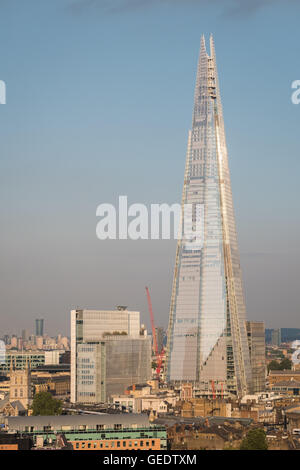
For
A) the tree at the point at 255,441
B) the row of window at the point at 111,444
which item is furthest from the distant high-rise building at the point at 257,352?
the row of window at the point at 111,444

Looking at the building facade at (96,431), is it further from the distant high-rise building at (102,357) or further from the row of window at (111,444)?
the distant high-rise building at (102,357)

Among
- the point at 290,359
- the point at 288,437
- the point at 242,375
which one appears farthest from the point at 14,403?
the point at 290,359

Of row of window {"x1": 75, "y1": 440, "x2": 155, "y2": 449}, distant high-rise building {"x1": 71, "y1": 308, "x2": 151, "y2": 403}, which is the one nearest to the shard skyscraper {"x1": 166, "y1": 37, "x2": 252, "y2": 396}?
distant high-rise building {"x1": 71, "y1": 308, "x2": 151, "y2": 403}

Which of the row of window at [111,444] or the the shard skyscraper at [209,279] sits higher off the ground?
the the shard skyscraper at [209,279]

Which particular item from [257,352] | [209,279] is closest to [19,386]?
[209,279]

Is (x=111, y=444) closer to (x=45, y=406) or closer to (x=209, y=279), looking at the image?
(x=45, y=406)

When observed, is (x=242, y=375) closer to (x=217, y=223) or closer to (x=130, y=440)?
(x=217, y=223)
